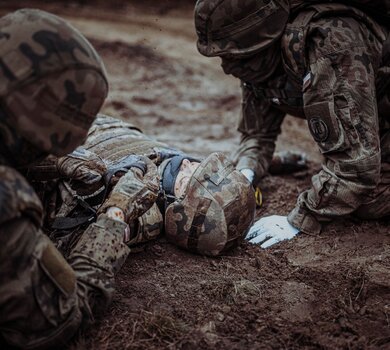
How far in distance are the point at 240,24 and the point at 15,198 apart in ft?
6.22

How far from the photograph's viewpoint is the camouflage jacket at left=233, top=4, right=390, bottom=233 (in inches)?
131

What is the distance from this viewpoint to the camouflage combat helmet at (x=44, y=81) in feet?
7.32

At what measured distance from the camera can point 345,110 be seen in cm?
333

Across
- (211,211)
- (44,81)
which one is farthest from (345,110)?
(44,81)

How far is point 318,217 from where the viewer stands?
362 cm

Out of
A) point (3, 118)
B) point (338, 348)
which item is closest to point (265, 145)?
point (338, 348)

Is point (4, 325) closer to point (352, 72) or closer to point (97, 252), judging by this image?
point (97, 252)

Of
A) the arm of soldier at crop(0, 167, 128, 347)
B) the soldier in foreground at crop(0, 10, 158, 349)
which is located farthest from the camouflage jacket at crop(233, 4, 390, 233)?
the arm of soldier at crop(0, 167, 128, 347)

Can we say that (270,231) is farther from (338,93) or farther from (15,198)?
(15,198)

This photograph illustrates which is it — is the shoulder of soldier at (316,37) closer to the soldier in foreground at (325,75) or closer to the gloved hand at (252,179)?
the soldier in foreground at (325,75)

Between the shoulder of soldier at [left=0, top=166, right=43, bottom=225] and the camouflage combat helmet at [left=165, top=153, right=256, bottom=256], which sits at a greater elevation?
the shoulder of soldier at [left=0, top=166, right=43, bottom=225]

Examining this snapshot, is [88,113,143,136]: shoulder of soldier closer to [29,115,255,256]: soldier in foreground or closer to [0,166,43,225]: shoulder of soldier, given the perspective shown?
[29,115,255,256]: soldier in foreground

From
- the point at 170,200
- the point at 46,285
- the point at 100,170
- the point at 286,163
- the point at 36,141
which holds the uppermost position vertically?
the point at 36,141

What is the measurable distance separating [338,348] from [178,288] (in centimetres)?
86
